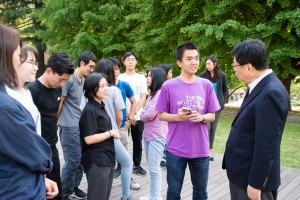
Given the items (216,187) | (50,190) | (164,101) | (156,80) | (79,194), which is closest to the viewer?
(50,190)

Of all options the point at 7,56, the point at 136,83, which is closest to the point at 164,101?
the point at 7,56

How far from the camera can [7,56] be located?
5.40 ft

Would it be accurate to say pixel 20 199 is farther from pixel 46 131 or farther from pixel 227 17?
pixel 227 17

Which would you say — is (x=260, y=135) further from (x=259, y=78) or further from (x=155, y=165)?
(x=155, y=165)

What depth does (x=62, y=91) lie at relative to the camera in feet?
12.7

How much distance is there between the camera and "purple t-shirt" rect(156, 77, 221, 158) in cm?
320

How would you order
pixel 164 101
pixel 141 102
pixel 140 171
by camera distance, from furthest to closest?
pixel 140 171 → pixel 141 102 → pixel 164 101

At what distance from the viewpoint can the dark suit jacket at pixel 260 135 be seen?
7.32 feet

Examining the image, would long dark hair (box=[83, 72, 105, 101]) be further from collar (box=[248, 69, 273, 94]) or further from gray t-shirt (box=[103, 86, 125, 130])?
collar (box=[248, 69, 273, 94])

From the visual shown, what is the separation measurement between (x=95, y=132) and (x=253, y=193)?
5.12 feet

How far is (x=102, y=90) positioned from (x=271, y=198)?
1838 mm

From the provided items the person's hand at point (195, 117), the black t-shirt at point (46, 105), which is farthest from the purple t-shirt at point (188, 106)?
the black t-shirt at point (46, 105)

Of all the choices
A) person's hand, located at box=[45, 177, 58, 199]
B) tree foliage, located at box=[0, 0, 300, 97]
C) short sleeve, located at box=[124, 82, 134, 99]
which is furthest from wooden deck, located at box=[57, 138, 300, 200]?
tree foliage, located at box=[0, 0, 300, 97]

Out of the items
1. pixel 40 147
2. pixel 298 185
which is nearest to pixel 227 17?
pixel 298 185
